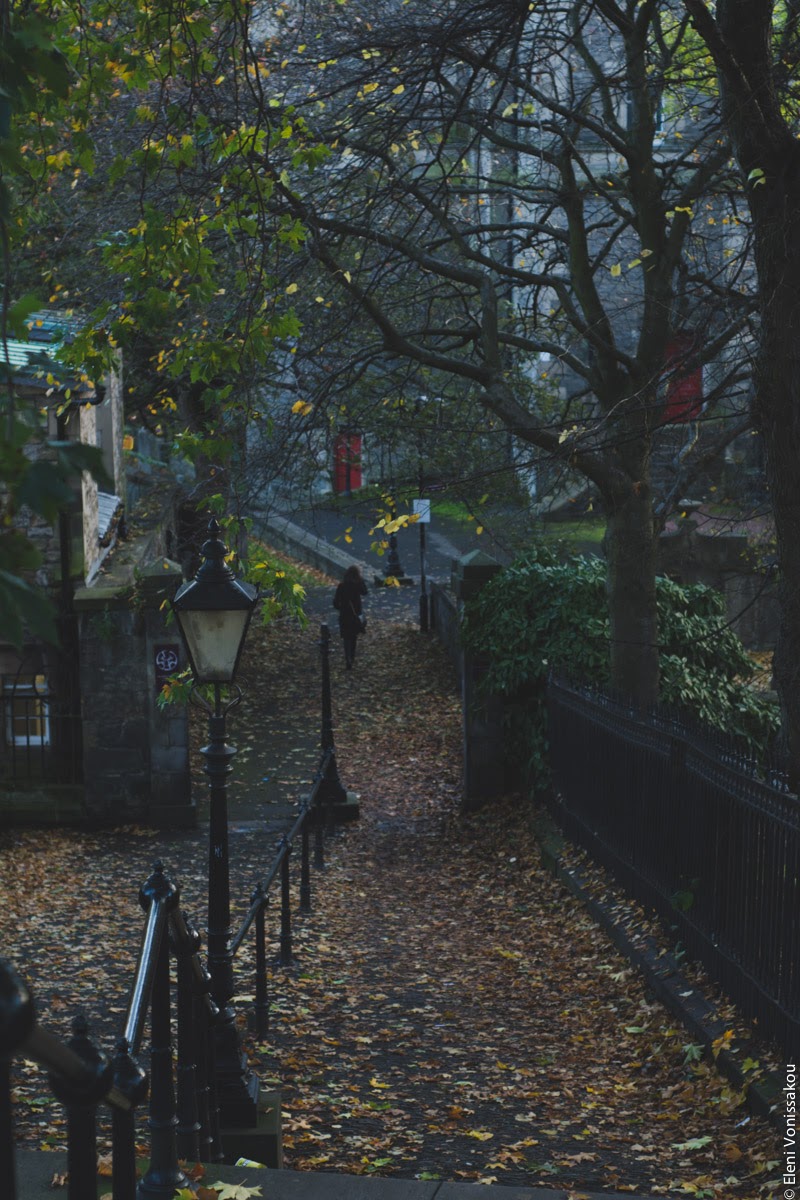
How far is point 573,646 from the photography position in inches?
547

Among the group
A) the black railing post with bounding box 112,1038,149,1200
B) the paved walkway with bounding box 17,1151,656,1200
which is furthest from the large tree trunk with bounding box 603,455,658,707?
the black railing post with bounding box 112,1038,149,1200

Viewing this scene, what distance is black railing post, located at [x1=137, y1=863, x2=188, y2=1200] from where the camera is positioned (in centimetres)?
394

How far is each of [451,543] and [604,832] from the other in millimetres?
21899

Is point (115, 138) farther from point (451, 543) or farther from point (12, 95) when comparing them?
point (451, 543)

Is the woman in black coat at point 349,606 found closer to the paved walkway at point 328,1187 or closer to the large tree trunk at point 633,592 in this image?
the large tree trunk at point 633,592

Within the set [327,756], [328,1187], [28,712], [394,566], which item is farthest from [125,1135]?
[394,566]

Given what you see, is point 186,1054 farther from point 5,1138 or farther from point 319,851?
point 319,851

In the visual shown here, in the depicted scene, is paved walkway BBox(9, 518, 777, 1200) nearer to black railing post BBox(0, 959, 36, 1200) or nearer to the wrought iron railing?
the wrought iron railing

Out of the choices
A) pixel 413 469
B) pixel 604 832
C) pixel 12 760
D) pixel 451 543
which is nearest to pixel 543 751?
pixel 604 832

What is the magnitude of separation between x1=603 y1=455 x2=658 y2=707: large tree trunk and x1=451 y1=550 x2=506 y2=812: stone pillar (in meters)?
2.47

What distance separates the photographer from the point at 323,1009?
8875 mm

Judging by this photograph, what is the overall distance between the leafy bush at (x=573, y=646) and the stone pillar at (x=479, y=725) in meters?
0.15

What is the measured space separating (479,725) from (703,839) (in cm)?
667

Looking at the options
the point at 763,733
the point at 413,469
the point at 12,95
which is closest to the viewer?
the point at 12,95
